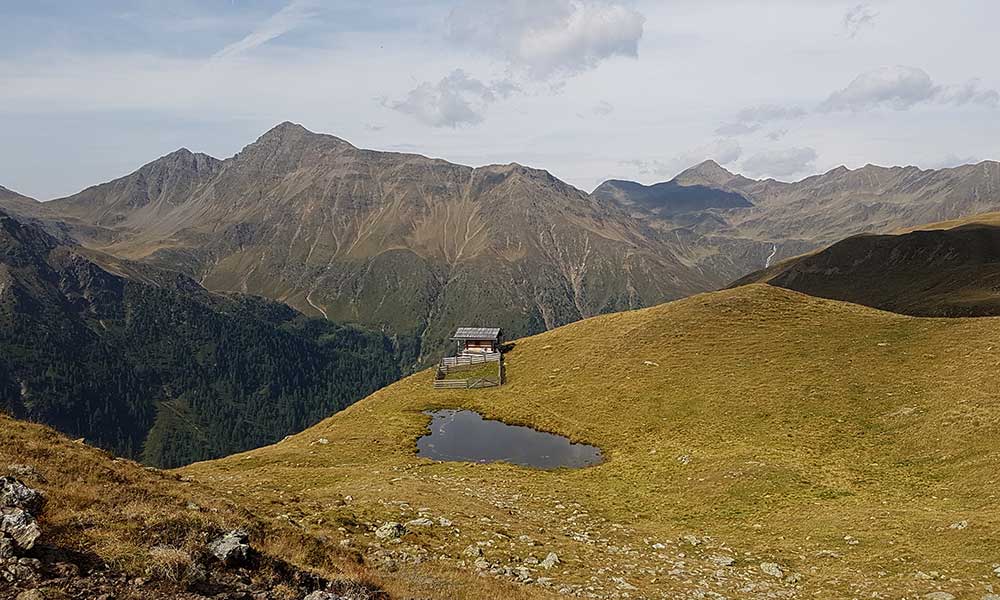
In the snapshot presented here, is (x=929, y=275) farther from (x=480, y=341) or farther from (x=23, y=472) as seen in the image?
(x=23, y=472)

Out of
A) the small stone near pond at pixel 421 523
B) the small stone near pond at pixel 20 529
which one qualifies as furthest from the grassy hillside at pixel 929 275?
the small stone near pond at pixel 20 529

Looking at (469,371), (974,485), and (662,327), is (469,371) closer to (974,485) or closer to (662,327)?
(662,327)

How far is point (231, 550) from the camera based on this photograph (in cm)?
1509

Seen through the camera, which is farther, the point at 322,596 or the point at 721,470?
the point at 721,470

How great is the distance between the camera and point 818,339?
6159 cm

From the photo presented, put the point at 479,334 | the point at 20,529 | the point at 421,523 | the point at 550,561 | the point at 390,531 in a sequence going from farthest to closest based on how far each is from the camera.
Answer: the point at 479,334, the point at 421,523, the point at 390,531, the point at 550,561, the point at 20,529

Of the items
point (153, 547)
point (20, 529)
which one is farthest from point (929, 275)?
point (20, 529)

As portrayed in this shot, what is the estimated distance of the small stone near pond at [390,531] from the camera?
79.4ft

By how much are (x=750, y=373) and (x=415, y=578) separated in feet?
155

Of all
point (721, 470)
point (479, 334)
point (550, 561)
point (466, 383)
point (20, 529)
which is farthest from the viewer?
point (479, 334)

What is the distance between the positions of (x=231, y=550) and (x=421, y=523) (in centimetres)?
1272

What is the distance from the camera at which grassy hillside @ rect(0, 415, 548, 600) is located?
1255 centimetres

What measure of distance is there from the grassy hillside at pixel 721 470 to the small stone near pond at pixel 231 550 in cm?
711

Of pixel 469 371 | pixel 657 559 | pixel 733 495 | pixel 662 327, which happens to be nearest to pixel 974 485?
pixel 733 495
